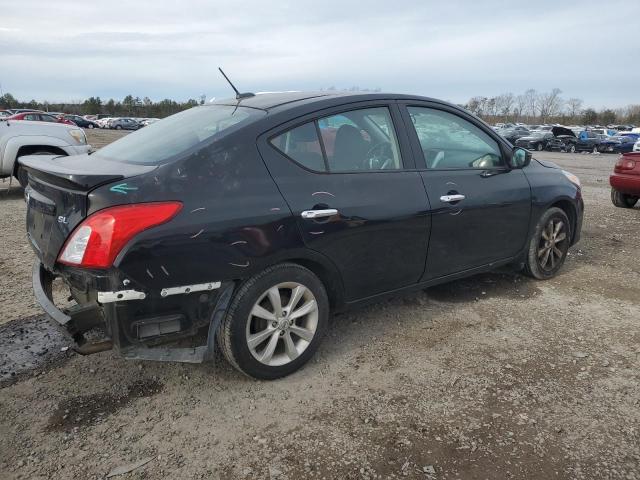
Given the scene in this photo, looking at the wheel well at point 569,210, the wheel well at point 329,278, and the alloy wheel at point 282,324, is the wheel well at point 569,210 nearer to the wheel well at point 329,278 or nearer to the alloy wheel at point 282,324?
the wheel well at point 329,278

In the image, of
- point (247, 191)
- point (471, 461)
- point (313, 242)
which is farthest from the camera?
point (313, 242)

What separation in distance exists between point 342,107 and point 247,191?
3.20 feet

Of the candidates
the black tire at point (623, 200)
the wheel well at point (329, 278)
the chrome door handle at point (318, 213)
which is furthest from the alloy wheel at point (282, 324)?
the black tire at point (623, 200)

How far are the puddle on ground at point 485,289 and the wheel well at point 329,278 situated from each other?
1382mm

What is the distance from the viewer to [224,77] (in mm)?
3643

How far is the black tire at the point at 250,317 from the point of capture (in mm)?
2697

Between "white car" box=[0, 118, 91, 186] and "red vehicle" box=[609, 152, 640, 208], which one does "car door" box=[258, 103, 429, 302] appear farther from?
"red vehicle" box=[609, 152, 640, 208]

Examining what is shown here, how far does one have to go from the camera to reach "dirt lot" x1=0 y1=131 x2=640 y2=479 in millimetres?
2311

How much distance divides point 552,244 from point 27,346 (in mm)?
4403

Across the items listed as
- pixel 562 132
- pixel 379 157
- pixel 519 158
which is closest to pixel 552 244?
pixel 519 158

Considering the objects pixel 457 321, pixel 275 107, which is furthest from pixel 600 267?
pixel 275 107

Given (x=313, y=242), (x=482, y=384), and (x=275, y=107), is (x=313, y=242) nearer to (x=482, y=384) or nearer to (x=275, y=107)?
(x=275, y=107)

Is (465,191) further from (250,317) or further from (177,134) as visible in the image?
(177,134)

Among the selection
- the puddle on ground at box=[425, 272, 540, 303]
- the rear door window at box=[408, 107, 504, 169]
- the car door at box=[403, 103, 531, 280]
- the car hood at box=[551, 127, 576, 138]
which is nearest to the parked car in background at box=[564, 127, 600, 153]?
the car hood at box=[551, 127, 576, 138]
